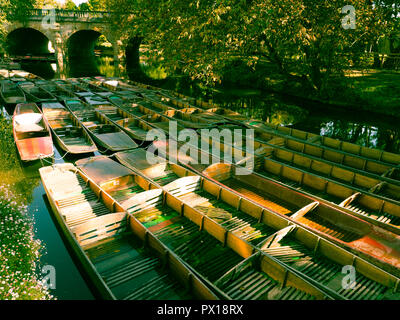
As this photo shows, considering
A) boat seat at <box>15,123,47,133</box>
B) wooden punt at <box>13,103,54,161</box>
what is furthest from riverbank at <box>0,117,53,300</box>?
boat seat at <box>15,123,47,133</box>

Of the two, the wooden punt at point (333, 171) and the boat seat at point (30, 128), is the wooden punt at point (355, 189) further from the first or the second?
the boat seat at point (30, 128)

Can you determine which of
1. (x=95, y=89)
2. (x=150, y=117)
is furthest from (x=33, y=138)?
(x=95, y=89)

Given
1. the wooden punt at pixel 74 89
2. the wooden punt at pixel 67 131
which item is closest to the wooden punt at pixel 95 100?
the wooden punt at pixel 74 89

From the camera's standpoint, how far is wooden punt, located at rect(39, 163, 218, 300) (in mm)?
6043

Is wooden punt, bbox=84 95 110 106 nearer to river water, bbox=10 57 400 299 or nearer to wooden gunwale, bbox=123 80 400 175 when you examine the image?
river water, bbox=10 57 400 299

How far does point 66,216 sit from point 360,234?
8.18m

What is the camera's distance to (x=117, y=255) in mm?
7180

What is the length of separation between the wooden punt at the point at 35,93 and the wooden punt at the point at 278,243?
1388 centimetres

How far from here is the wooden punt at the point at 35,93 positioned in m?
20.3

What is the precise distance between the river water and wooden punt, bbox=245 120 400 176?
20.2ft

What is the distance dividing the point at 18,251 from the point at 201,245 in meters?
4.80

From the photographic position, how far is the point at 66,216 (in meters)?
8.44

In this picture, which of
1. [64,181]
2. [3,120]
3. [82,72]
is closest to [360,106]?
[64,181]

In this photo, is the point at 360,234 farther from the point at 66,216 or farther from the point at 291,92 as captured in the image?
the point at 291,92
